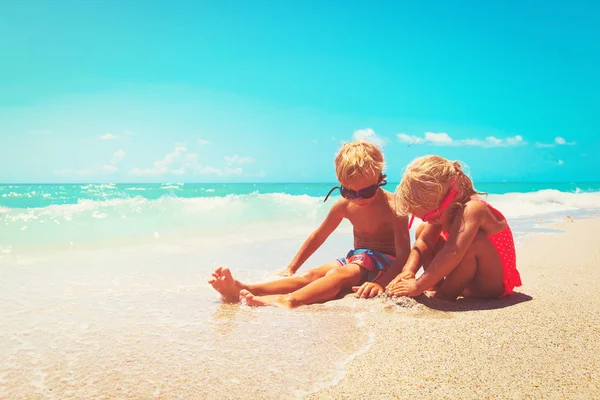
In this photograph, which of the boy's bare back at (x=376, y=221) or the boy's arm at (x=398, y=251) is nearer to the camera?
the boy's arm at (x=398, y=251)

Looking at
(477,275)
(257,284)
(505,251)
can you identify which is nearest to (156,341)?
(257,284)

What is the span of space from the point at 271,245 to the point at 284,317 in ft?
12.8

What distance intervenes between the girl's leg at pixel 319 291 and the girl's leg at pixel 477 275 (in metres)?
0.64

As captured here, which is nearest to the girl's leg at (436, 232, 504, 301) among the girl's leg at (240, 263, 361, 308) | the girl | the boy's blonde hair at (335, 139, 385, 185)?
the girl

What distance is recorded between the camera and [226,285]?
3197 millimetres

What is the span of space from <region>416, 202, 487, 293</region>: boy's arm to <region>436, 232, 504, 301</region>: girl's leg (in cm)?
9

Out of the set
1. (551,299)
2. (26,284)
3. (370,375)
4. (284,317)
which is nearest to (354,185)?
(284,317)

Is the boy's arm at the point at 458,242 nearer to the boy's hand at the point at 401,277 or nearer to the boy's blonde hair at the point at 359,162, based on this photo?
the boy's hand at the point at 401,277

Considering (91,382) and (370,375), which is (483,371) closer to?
(370,375)

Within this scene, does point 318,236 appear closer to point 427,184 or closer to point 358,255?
point 358,255

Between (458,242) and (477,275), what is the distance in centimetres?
39

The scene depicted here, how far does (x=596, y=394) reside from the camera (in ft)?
5.31

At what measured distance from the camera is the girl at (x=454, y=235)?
2.79m

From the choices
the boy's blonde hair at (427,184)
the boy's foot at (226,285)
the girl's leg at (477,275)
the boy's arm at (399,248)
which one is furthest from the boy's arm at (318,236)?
the girl's leg at (477,275)
